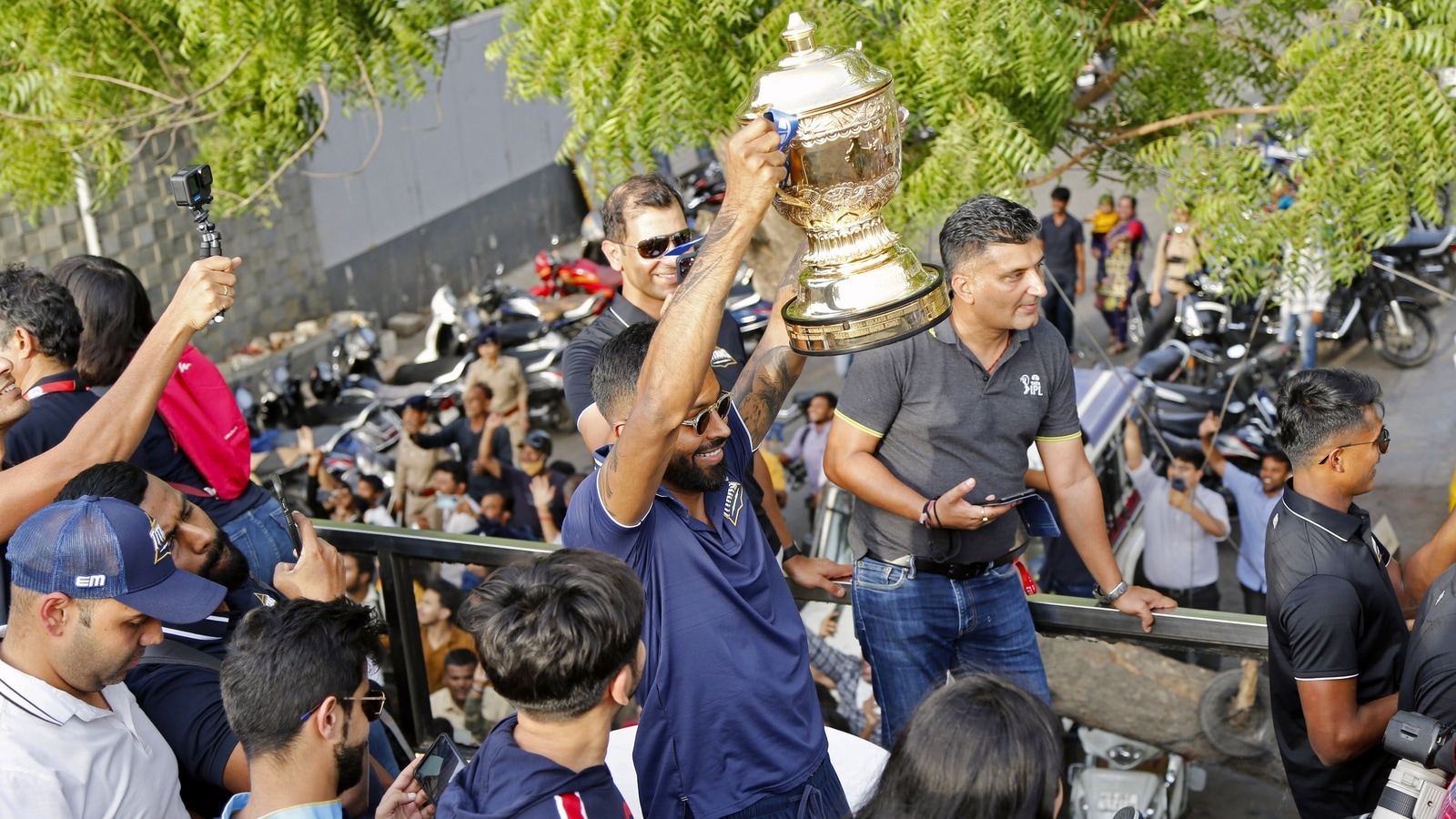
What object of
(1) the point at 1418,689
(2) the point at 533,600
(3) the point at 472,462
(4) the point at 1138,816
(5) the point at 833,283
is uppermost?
(5) the point at 833,283

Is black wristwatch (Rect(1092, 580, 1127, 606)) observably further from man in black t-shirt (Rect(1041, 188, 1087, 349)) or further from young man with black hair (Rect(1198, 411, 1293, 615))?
man in black t-shirt (Rect(1041, 188, 1087, 349))

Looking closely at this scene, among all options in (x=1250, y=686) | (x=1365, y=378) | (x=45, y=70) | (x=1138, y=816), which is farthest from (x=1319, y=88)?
(x=45, y=70)

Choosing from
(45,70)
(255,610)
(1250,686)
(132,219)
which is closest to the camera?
(255,610)

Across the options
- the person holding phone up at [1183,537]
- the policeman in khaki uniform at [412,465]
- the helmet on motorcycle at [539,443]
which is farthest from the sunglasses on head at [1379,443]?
the policeman in khaki uniform at [412,465]

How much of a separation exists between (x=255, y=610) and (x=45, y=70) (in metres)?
5.24

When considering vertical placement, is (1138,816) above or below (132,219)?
above

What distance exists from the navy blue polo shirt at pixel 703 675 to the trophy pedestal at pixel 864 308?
469mm

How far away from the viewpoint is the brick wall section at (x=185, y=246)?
41.9ft

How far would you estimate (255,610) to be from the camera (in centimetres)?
268

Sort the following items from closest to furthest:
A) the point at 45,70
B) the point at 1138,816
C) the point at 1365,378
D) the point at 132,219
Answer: the point at 1138,816 → the point at 1365,378 → the point at 45,70 → the point at 132,219

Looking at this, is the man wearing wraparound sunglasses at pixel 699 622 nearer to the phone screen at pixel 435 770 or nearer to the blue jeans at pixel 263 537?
the phone screen at pixel 435 770

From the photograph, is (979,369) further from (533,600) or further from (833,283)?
(533,600)

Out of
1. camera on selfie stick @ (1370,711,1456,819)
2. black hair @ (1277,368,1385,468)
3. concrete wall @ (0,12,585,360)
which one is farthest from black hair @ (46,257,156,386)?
concrete wall @ (0,12,585,360)

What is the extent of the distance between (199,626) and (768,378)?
1.54m
